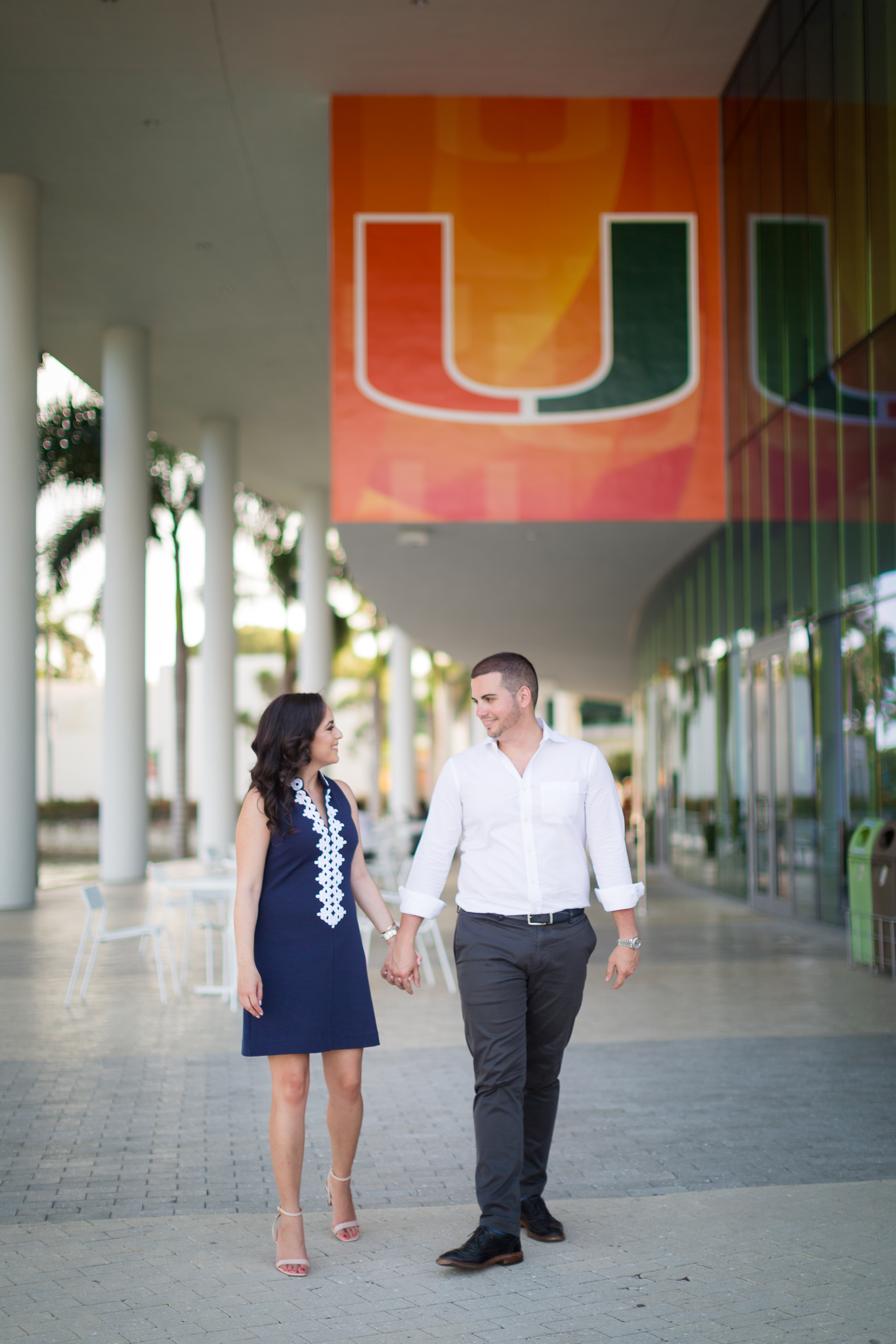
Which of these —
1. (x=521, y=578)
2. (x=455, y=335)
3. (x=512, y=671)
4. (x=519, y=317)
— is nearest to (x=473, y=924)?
(x=512, y=671)

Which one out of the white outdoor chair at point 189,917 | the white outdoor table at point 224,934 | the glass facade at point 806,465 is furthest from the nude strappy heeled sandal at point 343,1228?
the glass facade at point 806,465

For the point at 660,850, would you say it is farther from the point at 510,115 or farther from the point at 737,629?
the point at 510,115

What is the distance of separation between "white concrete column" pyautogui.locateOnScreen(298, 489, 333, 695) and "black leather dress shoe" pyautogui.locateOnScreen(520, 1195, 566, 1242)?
87.1ft

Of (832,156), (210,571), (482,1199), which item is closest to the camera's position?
(482,1199)

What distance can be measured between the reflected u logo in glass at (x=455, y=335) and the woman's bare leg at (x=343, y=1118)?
11.2 m

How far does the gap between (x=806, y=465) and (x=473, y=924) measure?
33.4 ft

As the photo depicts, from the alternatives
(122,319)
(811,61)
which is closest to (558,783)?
(811,61)

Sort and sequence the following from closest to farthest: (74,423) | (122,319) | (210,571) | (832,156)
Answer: (832,156) < (122,319) < (210,571) < (74,423)

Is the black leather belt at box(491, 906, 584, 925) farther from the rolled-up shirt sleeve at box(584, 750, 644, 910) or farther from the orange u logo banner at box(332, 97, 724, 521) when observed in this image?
the orange u logo banner at box(332, 97, 724, 521)

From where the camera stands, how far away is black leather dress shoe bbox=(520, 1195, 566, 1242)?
13.2 feet

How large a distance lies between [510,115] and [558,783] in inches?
505

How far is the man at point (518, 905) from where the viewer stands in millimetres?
3895

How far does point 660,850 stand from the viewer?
75.3ft

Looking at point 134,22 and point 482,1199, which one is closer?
point 482,1199
